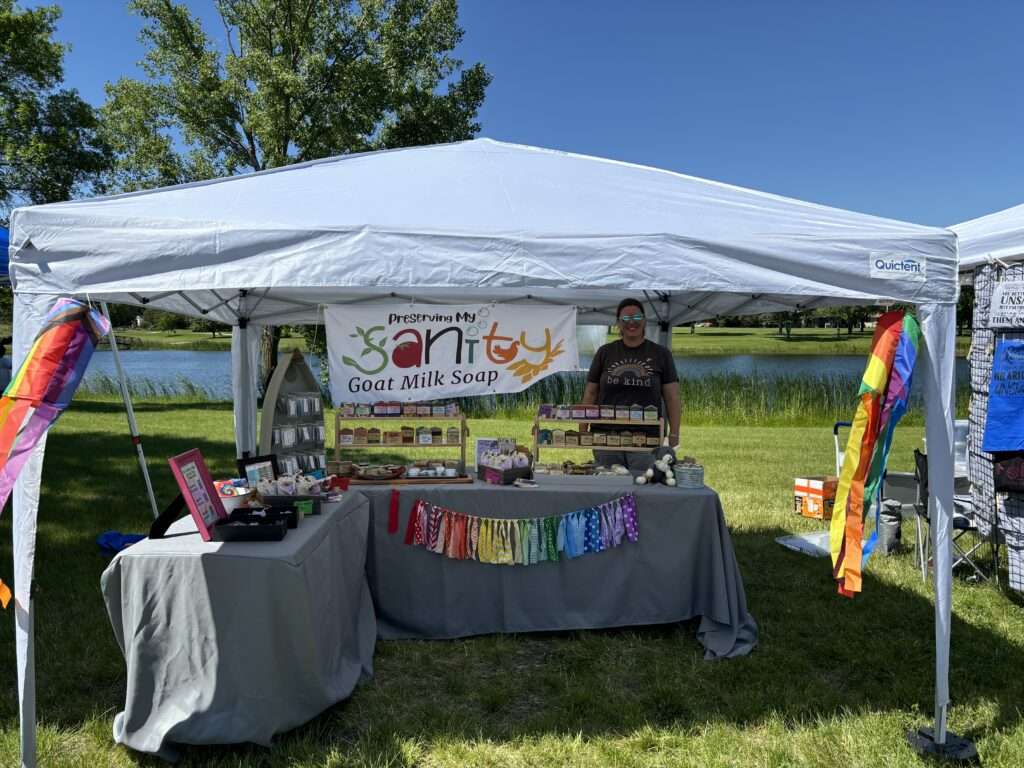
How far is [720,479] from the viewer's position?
24.5 feet

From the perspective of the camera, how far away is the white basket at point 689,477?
141 inches

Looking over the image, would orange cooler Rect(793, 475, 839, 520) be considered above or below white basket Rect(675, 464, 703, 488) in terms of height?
below

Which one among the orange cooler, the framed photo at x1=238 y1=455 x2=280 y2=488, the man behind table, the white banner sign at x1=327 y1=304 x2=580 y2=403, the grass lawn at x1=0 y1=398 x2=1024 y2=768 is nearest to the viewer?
the grass lawn at x1=0 y1=398 x2=1024 y2=768

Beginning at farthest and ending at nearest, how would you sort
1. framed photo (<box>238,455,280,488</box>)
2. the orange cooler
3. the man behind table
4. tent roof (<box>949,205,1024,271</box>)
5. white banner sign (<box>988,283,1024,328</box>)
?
1. the orange cooler
2. the man behind table
3. white banner sign (<box>988,283,1024,328</box>)
4. tent roof (<box>949,205,1024,271</box>)
5. framed photo (<box>238,455,280,488</box>)

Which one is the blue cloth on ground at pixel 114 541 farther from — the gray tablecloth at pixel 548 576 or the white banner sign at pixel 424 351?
the gray tablecloth at pixel 548 576

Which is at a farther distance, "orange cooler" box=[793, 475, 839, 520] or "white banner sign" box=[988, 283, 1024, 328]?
"orange cooler" box=[793, 475, 839, 520]

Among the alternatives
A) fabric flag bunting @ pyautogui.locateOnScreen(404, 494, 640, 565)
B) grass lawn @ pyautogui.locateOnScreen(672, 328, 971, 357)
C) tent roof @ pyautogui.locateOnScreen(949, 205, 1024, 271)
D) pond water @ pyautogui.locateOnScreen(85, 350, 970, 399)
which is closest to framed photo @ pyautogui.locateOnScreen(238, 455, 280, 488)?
fabric flag bunting @ pyautogui.locateOnScreen(404, 494, 640, 565)

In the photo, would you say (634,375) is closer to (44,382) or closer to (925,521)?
(925,521)

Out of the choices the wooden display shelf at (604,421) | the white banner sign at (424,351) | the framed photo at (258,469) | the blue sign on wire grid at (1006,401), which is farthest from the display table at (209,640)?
the blue sign on wire grid at (1006,401)

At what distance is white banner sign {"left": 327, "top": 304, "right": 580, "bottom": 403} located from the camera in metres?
4.52

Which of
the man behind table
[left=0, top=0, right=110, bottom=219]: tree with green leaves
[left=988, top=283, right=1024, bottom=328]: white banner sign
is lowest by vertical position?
the man behind table

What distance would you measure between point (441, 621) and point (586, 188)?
7.32ft

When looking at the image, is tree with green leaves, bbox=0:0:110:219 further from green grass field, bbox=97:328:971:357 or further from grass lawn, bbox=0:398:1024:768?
green grass field, bbox=97:328:971:357

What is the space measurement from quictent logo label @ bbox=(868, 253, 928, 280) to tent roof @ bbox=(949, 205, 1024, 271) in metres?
1.68
